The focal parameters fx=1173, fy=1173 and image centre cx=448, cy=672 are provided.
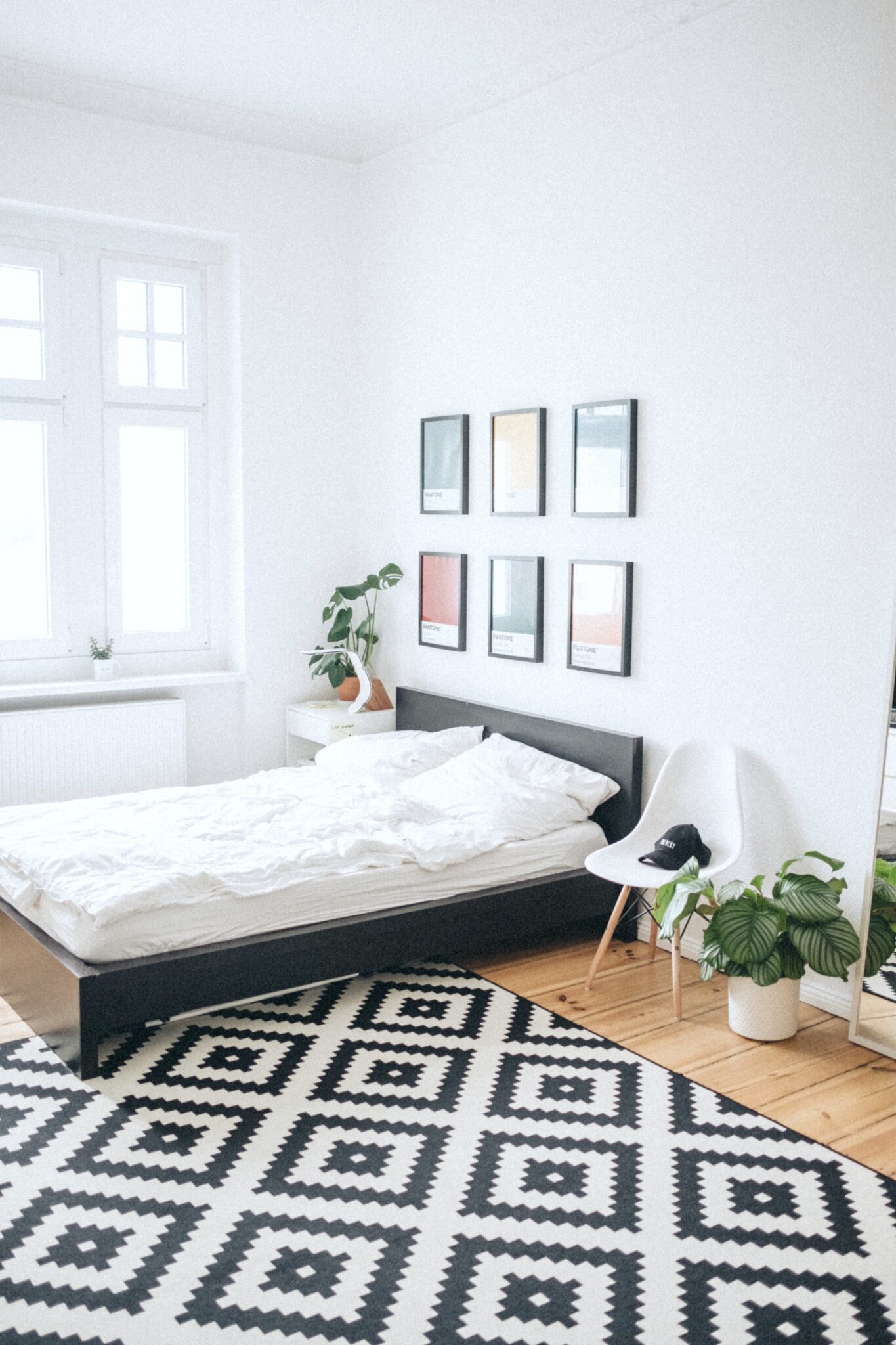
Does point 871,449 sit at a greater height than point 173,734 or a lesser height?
greater

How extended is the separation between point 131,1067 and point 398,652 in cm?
260

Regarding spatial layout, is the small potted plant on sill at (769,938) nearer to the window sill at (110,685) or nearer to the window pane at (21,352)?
the window sill at (110,685)

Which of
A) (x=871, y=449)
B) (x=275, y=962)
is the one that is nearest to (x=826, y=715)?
(x=871, y=449)

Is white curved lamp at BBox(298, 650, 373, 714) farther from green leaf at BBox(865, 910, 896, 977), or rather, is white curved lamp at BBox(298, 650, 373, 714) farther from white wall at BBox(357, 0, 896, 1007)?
green leaf at BBox(865, 910, 896, 977)

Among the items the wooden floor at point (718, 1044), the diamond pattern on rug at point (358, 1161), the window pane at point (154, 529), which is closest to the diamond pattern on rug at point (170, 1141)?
the diamond pattern on rug at point (358, 1161)

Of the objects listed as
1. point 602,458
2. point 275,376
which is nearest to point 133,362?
point 275,376

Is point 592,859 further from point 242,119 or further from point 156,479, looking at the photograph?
point 242,119

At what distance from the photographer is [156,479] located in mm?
5121

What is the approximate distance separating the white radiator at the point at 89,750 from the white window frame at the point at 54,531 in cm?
27

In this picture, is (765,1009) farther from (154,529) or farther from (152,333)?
(152,333)

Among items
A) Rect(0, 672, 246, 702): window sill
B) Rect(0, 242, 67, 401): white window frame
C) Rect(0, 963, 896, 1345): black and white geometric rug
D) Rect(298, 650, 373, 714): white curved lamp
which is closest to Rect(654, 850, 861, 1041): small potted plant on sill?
Rect(0, 963, 896, 1345): black and white geometric rug

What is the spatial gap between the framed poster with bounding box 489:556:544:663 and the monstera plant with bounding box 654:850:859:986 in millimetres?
1430

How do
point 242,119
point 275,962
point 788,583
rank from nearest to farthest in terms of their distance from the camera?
1. point 275,962
2. point 788,583
3. point 242,119

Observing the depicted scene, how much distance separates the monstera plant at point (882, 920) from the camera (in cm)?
326
